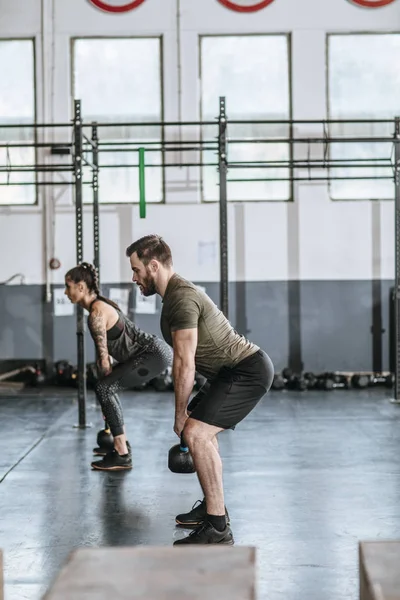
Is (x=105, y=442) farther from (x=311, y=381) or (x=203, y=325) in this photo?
(x=311, y=381)

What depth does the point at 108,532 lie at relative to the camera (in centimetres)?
352

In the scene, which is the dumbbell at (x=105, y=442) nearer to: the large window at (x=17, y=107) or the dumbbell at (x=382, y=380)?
the dumbbell at (x=382, y=380)

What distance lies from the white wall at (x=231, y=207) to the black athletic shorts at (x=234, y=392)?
560 cm

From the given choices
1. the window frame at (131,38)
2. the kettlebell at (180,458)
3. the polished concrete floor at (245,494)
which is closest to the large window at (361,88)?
the window frame at (131,38)

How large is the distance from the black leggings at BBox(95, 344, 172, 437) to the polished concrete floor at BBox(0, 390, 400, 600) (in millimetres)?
340

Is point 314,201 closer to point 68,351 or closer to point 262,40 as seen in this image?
point 262,40

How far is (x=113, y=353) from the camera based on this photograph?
4.74 metres

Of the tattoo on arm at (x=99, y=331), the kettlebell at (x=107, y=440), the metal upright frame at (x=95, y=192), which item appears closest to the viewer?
the tattoo on arm at (x=99, y=331)

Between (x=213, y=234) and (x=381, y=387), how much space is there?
2.50m

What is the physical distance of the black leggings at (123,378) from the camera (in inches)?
182

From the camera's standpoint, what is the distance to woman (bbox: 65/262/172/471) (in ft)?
15.2

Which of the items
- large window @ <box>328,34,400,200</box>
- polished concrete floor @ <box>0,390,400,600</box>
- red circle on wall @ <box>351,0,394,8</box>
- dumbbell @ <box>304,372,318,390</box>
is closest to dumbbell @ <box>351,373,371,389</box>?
dumbbell @ <box>304,372,318,390</box>

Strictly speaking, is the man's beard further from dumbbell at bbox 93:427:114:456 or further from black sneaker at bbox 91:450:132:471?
dumbbell at bbox 93:427:114:456

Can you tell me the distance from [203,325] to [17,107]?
21.4 feet
